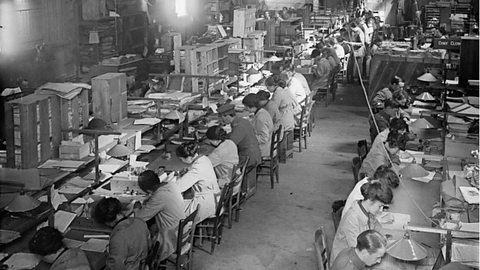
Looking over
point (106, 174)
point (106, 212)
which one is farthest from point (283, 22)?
point (106, 212)

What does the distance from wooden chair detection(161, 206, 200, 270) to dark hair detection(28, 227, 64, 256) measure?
1148mm

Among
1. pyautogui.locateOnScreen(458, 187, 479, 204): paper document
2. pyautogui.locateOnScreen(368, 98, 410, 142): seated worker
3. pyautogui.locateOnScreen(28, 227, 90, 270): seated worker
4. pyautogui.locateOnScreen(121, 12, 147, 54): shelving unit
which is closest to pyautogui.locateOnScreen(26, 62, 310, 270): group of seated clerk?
pyautogui.locateOnScreen(28, 227, 90, 270): seated worker

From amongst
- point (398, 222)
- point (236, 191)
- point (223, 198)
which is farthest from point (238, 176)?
point (398, 222)

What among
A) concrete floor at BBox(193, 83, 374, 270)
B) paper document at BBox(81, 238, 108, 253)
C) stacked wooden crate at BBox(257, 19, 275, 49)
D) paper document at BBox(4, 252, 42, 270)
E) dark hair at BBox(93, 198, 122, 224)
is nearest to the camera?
paper document at BBox(4, 252, 42, 270)

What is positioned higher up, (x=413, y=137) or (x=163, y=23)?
(x=163, y=23)

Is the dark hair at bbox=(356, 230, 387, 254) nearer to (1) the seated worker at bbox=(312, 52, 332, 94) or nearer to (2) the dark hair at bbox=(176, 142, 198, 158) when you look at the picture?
(2) the dark hair at bbox=(176, 142, 198, 158)

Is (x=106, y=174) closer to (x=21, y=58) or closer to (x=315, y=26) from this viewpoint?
(x=21, y=58)

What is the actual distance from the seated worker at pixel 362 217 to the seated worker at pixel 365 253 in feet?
2.45

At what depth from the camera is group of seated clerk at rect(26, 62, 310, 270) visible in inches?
A: 200

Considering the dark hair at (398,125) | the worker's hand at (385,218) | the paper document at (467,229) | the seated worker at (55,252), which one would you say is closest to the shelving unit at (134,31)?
the dark hair at (398,125)

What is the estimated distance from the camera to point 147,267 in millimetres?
5383

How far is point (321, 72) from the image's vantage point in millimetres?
14531

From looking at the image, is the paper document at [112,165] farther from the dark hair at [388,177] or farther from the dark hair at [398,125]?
the dark hair at [398,125]

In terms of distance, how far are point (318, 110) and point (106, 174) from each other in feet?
27.4
